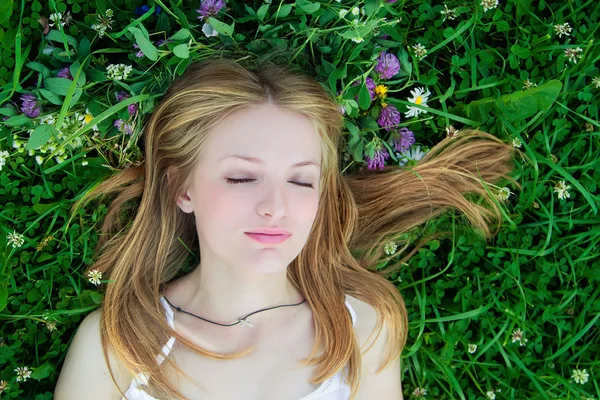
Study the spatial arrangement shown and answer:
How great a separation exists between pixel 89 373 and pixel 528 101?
7.35ft

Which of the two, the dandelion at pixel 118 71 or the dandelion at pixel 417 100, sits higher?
the dandelion at pixel 118 71

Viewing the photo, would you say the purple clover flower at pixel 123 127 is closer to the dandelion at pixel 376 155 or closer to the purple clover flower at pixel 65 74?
the purple clover flower at pixel 65 74

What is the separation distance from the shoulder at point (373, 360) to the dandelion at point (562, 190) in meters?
1.05

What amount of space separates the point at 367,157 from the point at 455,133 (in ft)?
1.41

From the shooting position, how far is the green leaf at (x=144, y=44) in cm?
264

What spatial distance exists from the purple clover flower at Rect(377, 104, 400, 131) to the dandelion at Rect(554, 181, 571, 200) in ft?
2.88

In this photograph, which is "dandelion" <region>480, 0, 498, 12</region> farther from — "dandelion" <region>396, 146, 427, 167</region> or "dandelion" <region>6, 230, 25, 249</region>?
"dandelion" <region>6, 230, 25, 249</region>

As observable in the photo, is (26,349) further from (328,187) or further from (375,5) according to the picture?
A: (375,5)

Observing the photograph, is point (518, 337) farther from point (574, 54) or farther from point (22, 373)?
point (22, 373)

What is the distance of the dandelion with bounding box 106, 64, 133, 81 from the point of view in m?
2.87

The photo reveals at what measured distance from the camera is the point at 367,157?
3188mm

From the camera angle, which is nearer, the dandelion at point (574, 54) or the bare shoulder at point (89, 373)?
the bare shoulder at point (89, 373)

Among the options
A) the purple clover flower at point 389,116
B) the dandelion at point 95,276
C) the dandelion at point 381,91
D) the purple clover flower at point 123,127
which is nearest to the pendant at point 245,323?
the dandelion at point 95,276

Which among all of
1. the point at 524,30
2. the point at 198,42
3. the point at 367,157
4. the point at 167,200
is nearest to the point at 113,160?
the point at 167,200
